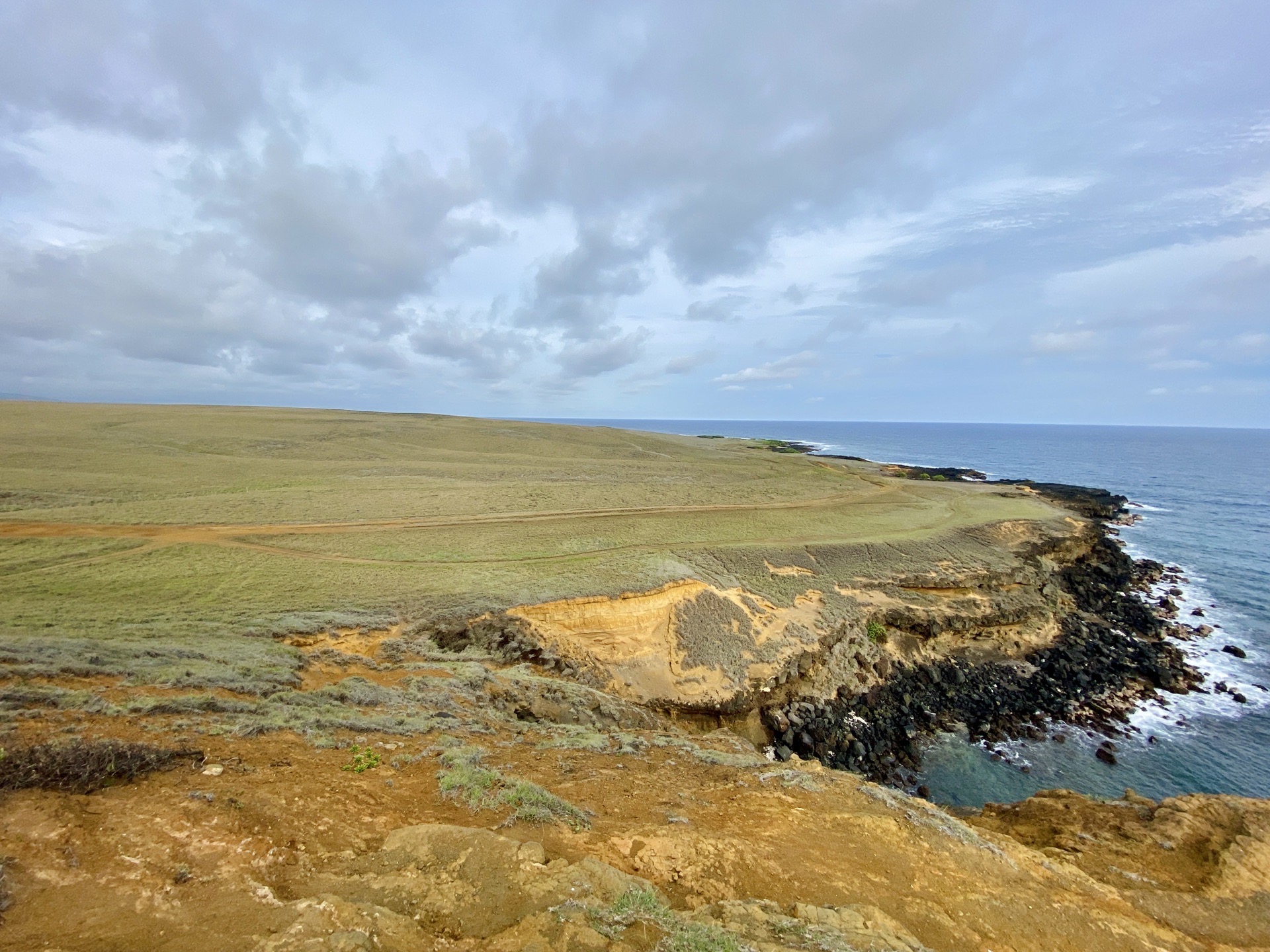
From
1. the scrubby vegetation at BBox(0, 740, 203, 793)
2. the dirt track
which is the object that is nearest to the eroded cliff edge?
the dirt track

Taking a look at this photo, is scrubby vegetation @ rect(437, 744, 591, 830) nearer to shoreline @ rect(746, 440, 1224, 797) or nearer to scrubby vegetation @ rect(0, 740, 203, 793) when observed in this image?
scrubby vegetation @ rect(0, 740, 203, 793)

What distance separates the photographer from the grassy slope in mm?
18703

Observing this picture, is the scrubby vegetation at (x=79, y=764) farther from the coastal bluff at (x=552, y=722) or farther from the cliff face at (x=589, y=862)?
the cliff face at (x=589, y=862)

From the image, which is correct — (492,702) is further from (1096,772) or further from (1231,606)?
(1231,606)

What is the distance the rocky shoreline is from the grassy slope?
844 centimetres

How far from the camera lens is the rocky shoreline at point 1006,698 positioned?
20719mm

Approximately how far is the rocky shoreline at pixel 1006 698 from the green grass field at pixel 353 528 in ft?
20.4

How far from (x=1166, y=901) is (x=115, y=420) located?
92392 millimetres

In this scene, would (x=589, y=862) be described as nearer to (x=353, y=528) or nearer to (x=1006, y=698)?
(x=353, y=528)

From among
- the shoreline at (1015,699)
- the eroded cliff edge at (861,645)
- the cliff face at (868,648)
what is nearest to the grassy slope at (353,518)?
the eroded cliff edge at (861,645)

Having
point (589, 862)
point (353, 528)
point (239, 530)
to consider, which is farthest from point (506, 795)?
point (239, 530)

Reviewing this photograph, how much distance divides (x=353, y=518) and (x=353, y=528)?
6.33 feet

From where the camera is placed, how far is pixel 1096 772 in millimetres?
20438

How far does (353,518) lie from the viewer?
2961 centimetres
